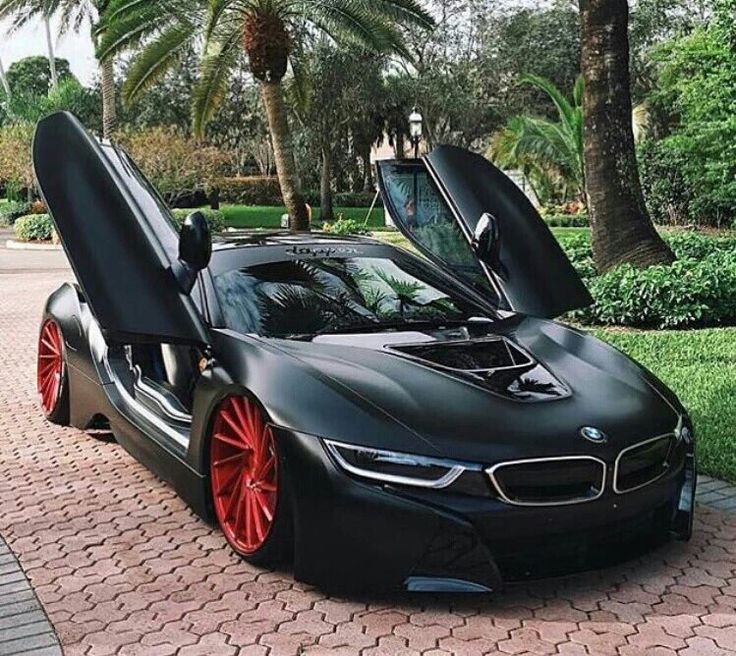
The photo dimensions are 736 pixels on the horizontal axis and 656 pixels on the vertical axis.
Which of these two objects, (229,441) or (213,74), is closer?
(229,441)

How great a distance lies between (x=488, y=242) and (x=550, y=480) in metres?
1.91

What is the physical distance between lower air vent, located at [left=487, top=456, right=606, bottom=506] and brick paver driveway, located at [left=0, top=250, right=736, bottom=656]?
462mm

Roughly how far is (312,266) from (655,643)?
8.11 feet

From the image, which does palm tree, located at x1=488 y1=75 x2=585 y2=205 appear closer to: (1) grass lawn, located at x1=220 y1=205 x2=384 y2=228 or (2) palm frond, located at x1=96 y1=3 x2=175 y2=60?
(1) grass lawn, located at x1=220 y1=205 x2=384 y2=228

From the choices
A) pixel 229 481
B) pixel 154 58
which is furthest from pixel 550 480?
pixel 154 58

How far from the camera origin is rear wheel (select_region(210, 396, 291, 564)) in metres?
3.71

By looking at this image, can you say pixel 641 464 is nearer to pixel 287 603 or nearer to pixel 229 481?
pixel 287 603

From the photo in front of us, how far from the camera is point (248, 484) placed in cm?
398

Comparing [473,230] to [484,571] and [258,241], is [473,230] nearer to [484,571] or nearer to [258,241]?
[258,241]

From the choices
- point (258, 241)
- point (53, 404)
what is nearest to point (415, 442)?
point (258, 241)

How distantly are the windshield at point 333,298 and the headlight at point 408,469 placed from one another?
3.34ft

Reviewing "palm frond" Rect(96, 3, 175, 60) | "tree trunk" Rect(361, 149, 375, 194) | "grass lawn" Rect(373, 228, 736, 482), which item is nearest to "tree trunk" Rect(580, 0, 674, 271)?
"grass lawn" Rect(373, 228, 736, 482)

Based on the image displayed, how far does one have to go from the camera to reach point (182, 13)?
1977 centimetres

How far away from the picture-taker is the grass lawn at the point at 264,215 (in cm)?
3659
